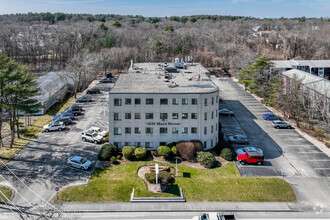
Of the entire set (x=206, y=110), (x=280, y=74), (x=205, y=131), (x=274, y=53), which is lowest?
(x=205, y=131)

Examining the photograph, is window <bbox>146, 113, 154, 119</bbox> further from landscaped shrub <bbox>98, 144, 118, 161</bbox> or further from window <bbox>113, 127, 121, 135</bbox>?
landscaped shrub <bbox>98, 144, 118, 161</bbox>

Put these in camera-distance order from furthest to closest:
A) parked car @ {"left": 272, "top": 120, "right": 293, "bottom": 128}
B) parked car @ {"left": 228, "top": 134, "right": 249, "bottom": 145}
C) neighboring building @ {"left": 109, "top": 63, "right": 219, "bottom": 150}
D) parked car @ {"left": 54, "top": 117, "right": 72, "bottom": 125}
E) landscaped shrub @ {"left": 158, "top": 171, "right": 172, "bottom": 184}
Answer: parked car @ {"left": 54, "top": 117, "right": 72, "bottom": 125} → parked car @ {"left": 272, "top": 120, "right": 293, "bottom": 128} → parked car @ {"left": 228, "top": 134, "right": 249, "bottom": 145} → neighboring building @ {"left": 109, "top": 63, "right": 219, "bottom": 150} → landscaped shrub @ {"left": 158, "top": 171, "right": 172, "bottom": 184}

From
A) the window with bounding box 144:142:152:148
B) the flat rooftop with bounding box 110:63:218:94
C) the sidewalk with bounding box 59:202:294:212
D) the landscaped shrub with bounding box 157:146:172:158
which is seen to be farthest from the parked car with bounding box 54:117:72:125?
the sidewalk with bounding box 59:202:294:212

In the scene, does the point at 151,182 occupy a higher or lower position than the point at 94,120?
lower

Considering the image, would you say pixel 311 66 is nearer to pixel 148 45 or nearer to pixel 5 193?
pixel 148 45

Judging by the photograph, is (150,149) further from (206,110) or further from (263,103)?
(263,103)

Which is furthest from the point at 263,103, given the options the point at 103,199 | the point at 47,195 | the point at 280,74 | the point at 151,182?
the point at 47,195
